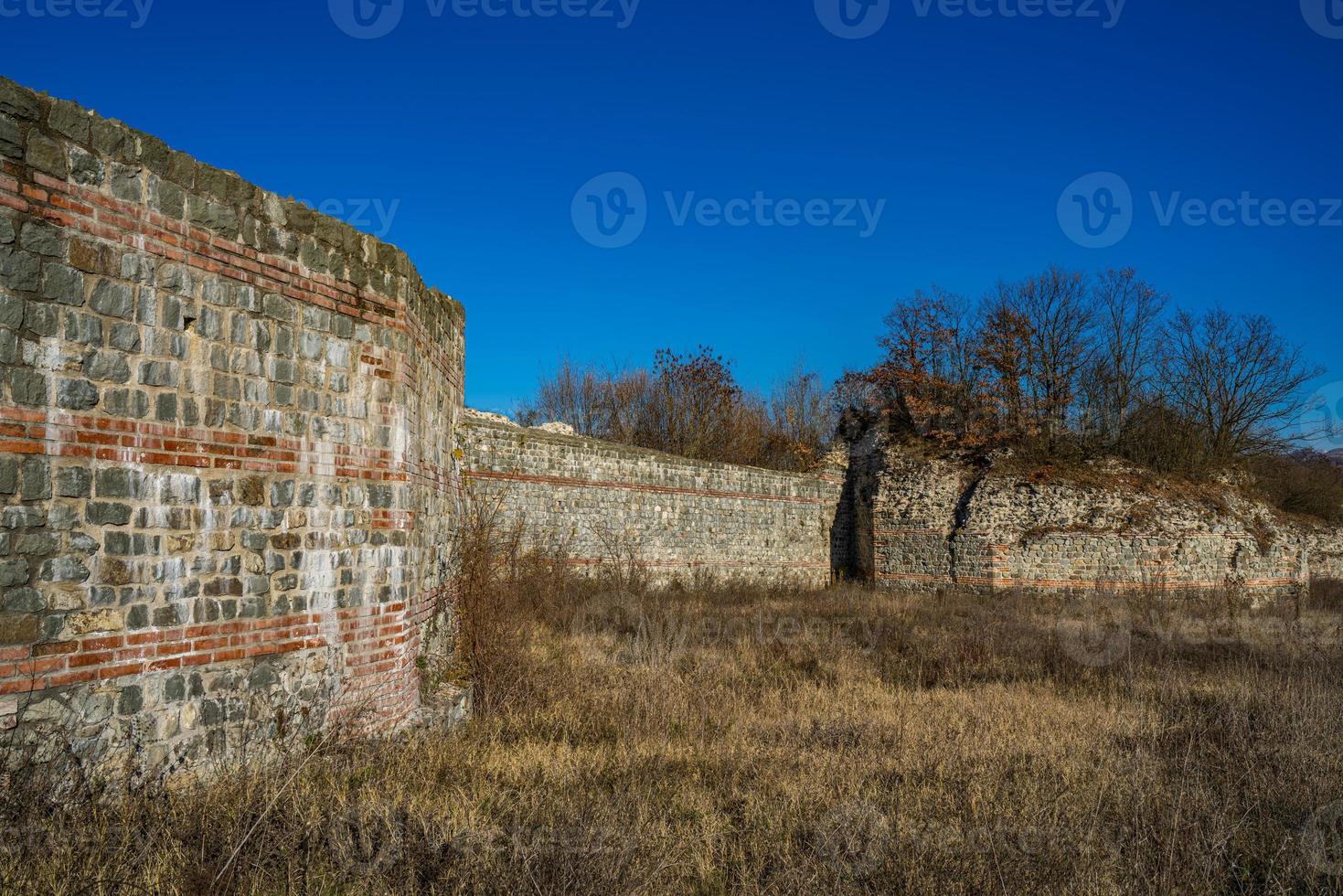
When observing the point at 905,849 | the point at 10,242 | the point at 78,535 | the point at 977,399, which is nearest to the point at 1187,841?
the point at 905,849

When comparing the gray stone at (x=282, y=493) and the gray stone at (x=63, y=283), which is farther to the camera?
the gray stone at (x=282, y=493)

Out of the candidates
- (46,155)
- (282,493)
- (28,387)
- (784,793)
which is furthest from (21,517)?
(784,793)

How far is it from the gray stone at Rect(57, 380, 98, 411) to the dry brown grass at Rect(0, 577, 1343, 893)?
1.91 meters

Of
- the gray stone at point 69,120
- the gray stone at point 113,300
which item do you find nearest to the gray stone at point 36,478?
the gray stone at point 113,300

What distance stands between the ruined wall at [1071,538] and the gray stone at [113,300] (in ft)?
61.5

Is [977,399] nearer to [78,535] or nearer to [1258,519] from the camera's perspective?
[1258,519]

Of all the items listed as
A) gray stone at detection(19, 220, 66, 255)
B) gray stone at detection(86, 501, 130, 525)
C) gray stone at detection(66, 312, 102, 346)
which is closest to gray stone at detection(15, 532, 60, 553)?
gray stone at detection(86, 501, 130, 525)

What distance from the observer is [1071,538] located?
1884 centimetres

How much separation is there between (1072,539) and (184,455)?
19.5 meters

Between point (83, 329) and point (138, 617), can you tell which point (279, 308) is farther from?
point (138, 617)

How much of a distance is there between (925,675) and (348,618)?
21.0ft

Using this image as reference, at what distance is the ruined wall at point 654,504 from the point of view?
15062 mm

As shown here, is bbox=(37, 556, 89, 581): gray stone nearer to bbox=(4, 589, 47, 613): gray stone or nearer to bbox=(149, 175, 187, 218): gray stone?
bbox=(4, 589, 47, 613): gray stone

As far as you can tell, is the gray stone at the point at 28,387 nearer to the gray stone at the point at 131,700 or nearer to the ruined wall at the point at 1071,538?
the gray stone at the point at 131,700
